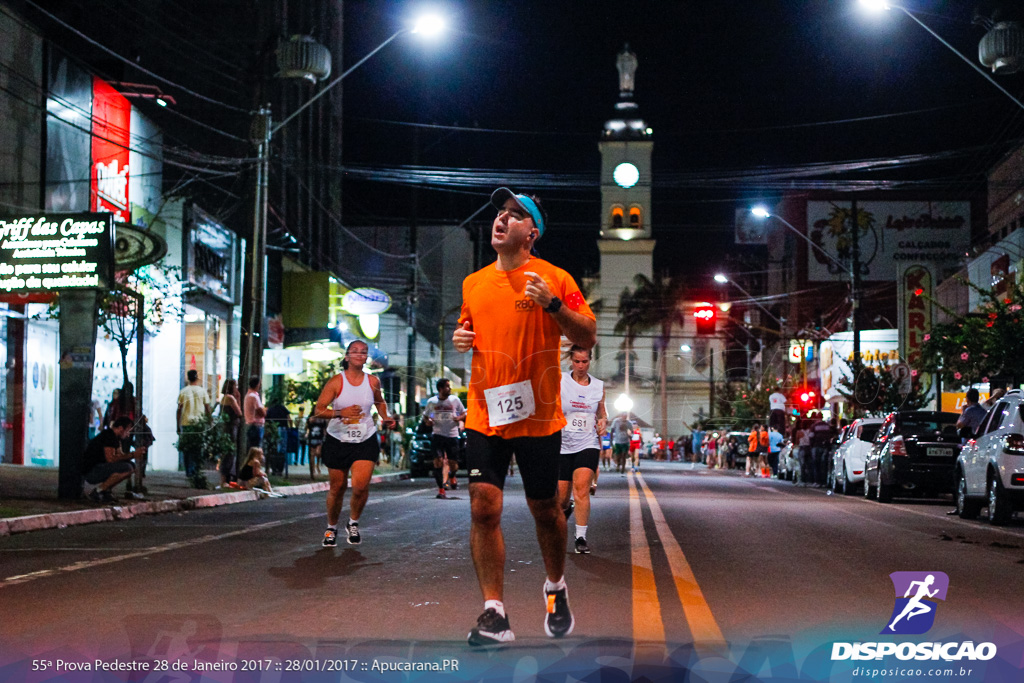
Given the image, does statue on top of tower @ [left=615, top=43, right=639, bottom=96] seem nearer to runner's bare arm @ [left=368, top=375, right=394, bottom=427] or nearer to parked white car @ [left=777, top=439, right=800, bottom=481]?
parked white car @ [left=777, top=439, right=800, bottom=481]

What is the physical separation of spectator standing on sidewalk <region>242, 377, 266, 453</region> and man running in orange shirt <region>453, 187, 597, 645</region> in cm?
1683

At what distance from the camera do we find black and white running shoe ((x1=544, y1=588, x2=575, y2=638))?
249 inches

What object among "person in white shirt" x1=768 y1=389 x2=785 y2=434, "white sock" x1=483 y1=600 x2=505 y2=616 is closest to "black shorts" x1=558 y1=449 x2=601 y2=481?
"white sock" x1=483 y1=600 x2=505 y2=616

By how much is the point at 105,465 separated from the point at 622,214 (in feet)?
264

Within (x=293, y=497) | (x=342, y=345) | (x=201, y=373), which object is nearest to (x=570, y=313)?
(x=293, y=497)

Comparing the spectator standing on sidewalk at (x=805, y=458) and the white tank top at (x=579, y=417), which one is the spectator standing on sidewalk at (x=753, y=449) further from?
the white tank top at (x=579, y=417)

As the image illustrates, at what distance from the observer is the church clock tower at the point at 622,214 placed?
297ft

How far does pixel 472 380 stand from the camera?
642 cm

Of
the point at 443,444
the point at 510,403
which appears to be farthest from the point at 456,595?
the point at 443,444

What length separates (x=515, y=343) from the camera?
20.7ft

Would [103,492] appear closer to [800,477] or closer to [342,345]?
[800,477]

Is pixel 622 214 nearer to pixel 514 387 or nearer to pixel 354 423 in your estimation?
pixel 354 423

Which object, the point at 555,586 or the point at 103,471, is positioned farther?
the point at 103,471

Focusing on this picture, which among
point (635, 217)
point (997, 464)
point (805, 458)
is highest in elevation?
point (635, 217)
